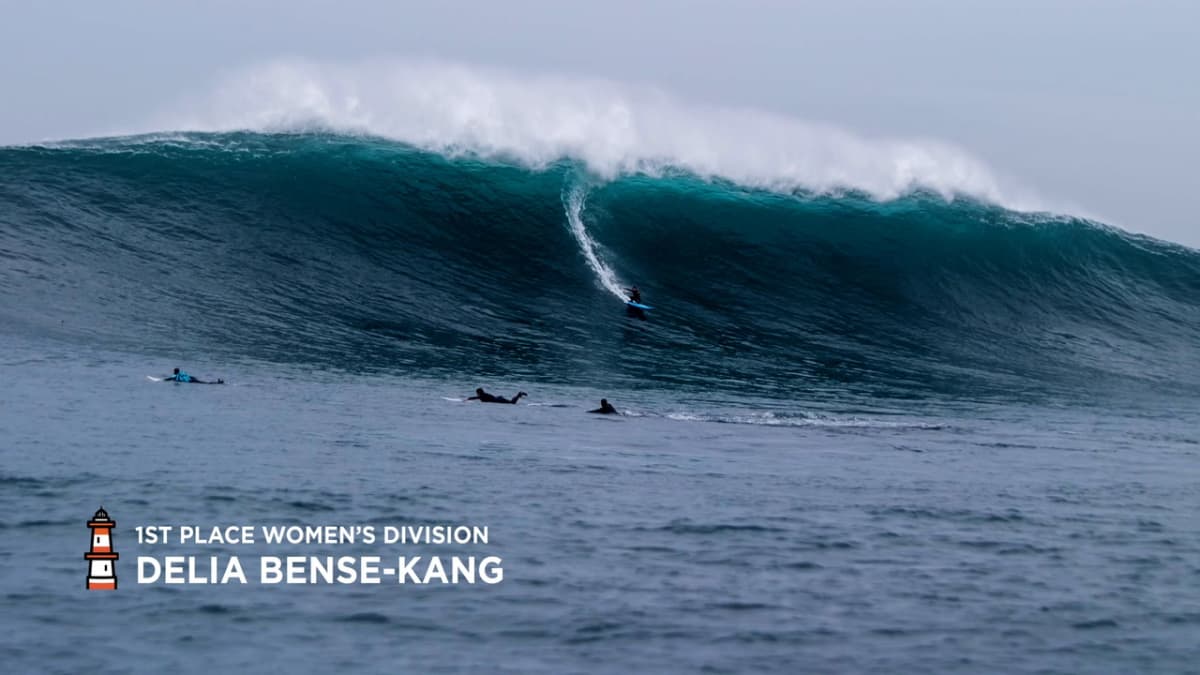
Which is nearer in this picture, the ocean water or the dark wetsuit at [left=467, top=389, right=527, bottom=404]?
the ocean water

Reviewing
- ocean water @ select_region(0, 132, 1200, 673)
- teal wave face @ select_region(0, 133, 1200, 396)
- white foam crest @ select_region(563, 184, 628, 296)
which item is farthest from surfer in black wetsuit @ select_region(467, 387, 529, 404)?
white foam crest @ select_region(563, 184, 628, 296)

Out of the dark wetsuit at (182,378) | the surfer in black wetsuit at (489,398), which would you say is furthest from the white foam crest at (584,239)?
the dark wetsuit at (182,378)

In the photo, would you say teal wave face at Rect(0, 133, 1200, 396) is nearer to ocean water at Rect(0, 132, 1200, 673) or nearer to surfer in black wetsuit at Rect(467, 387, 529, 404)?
ocean water at Rect(0, 132, 1200, 673)

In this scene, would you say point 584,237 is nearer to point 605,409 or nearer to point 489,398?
point 489,398

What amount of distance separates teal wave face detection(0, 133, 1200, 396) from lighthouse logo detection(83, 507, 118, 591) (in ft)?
33.2

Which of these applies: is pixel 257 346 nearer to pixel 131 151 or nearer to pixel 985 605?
pixel 131 151

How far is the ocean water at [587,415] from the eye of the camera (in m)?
7.57

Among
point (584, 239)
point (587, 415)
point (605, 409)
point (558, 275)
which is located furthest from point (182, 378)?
point (584, 239)

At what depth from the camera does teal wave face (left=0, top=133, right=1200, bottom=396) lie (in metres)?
21.3

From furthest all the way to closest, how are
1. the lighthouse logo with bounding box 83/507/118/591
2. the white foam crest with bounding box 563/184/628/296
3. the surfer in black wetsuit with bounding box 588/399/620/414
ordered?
the white foam crest with bounding box 563/184/628/296
the surfer in black wetsuit with bounding box 588/399/620/414
the lighthouse logo with bounding box 83/507/118/591

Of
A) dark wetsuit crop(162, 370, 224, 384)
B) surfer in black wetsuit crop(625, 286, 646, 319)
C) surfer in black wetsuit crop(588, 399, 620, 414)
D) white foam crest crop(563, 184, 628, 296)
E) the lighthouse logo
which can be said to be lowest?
the lighthouse logo

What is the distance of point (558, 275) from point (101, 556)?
18204 millimetres

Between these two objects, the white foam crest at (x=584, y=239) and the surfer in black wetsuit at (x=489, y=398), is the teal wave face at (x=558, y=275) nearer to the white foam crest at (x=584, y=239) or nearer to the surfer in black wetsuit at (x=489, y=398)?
the white foam crest at (x=584, y=239)

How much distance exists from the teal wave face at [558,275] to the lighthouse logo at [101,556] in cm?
1011
